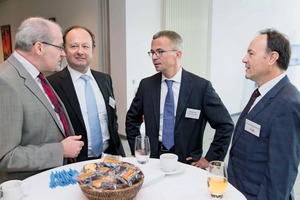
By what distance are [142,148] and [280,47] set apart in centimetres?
103

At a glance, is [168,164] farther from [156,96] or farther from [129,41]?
[129,41]

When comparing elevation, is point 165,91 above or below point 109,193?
above

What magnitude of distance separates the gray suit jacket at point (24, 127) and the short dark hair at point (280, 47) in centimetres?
138

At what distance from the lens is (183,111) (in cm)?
202

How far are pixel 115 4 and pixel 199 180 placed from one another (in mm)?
3983

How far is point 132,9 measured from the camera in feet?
15.0

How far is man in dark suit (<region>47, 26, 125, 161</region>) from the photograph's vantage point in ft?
6.52

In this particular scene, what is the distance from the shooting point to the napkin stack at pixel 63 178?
131 cm

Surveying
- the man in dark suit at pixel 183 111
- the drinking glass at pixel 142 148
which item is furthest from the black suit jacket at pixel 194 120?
the drinking glass at pixel 142 148

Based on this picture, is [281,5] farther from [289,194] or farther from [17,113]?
[17,113]

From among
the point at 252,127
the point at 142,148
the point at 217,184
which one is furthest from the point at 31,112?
the point at 252,127

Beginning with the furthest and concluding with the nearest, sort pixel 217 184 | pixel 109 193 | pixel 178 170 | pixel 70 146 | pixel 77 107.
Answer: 1. pixel 77 107
2. pixel 70 146
3. pixel 178 170
4. pixel 217 184
5. pixel 109 193

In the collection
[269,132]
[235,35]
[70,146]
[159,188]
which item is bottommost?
[159,188]

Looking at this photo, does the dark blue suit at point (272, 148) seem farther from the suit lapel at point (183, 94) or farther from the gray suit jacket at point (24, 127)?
the gray suit jacket at point (24, 127)
